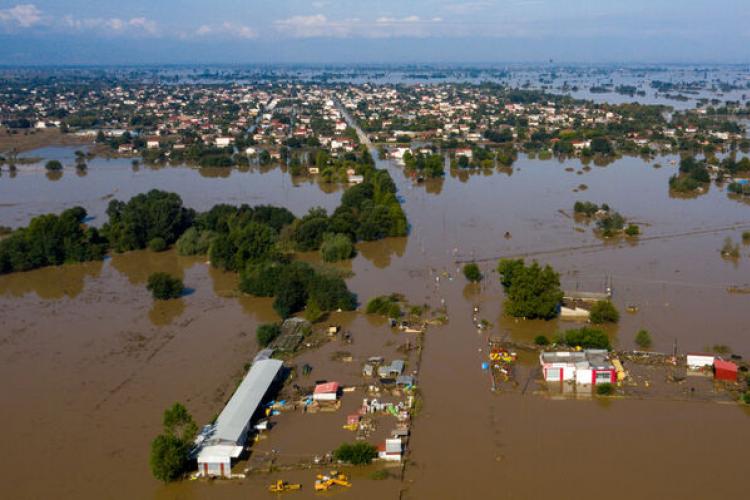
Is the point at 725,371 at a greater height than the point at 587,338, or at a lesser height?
lesser

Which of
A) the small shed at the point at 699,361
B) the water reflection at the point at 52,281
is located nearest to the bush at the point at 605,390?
the small shed at the point at 699,361

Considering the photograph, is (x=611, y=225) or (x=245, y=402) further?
(x=611, y=225)

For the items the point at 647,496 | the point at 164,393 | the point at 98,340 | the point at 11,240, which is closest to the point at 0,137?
the point at 11,240

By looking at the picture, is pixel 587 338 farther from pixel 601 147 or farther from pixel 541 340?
pixel 601 147

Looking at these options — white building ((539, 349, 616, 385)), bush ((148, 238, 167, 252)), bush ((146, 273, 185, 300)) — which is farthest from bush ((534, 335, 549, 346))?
bush ((148, 238, 167, 252))

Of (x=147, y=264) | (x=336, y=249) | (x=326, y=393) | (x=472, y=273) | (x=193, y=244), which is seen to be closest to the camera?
(x=326, y=393)

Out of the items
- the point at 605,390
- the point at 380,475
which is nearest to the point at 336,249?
the point at 605,390

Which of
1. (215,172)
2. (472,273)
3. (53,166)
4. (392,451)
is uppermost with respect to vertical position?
(53,166)

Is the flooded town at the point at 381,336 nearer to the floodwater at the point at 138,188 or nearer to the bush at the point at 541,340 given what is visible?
the bush at the point at 541,340
